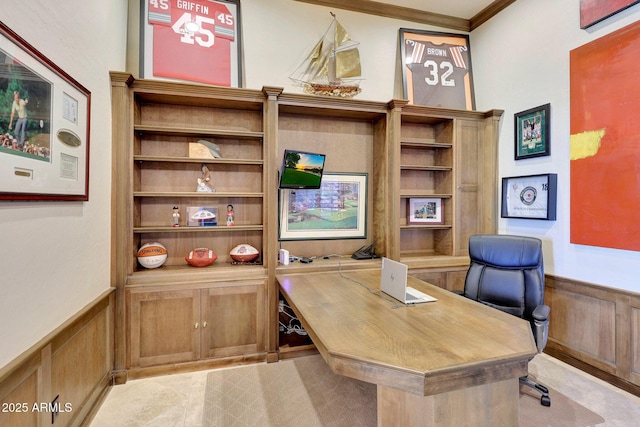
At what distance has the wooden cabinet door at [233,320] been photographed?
8.64ft

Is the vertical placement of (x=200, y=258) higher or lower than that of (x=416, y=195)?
lower

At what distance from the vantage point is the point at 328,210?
10.8 feet

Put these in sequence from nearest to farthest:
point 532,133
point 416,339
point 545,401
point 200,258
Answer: point 416,339 → point 545,401 → point 200,258 → point 532,133

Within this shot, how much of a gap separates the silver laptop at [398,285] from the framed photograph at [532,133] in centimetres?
196

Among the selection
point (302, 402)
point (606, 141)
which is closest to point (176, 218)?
point (302, 402)

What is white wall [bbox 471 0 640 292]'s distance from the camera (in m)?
2.44

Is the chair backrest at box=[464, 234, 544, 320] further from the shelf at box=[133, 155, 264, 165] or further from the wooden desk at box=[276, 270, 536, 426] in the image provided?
the shelf at box=[133, 155, 264, 165]

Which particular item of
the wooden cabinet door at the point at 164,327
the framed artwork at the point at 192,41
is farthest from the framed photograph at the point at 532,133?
the wooden cabinet door at the point at 164,327

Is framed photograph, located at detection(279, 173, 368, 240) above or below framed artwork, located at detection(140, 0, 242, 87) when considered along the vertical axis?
below

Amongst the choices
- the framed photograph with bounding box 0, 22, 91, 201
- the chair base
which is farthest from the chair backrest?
the framed photograph with bounding box 0, 22, 91, 201

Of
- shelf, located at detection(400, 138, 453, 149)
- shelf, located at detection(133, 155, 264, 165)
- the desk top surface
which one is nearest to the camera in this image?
the desk top surface

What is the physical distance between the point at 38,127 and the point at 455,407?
223 centimetres

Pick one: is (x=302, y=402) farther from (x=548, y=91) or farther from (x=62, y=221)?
(x=548, y=91)

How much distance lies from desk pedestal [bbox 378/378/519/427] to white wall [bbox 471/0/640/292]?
170cm
